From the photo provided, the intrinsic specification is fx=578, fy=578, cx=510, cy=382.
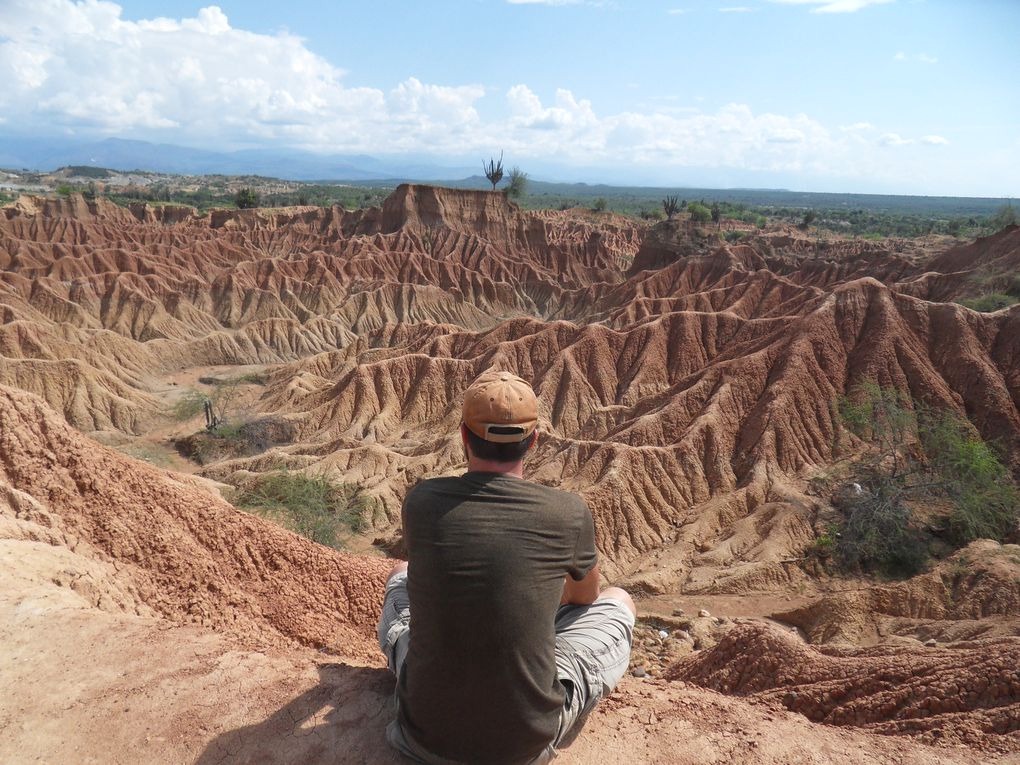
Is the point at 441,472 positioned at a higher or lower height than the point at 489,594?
lower

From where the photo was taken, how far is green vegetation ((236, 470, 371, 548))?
19.6m

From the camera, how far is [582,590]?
12.8 ft

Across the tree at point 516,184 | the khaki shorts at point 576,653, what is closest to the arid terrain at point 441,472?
the khaki shorts at point 576,653

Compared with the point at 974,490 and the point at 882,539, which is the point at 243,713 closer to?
the point at 882,539

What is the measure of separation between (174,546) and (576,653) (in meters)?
5.79

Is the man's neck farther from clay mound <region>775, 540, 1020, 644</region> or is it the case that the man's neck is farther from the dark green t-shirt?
clay mound <region>775, 540, 1020, 644</region>

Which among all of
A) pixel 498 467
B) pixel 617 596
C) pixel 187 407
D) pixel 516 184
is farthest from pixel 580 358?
pixel 516 184

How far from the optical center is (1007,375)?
2491 cm

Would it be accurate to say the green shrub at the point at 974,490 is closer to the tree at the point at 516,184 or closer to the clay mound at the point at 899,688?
the clay mound at the point at 899,688

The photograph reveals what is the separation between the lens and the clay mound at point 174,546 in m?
6.68

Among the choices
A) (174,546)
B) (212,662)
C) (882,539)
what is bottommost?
(882,539)

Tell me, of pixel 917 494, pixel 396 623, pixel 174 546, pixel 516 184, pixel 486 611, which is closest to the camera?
pixel 486 611

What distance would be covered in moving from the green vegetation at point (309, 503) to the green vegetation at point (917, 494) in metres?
17.7

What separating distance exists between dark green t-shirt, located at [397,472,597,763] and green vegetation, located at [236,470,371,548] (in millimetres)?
16775
